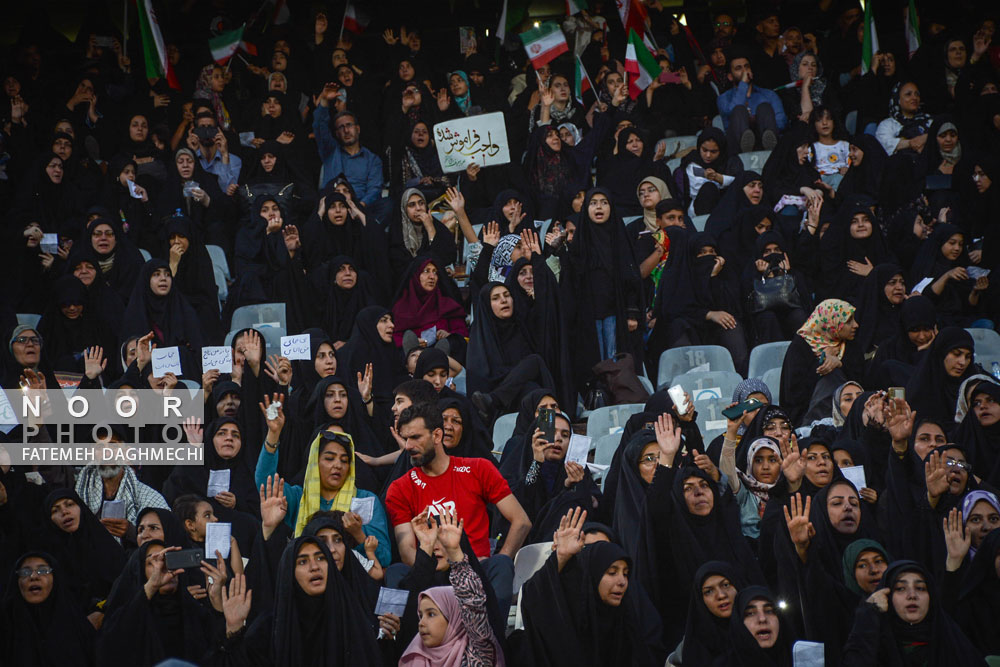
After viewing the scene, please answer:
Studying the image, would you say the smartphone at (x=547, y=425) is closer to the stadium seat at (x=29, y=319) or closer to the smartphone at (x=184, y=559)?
the smartphone at (x=184, y=559)

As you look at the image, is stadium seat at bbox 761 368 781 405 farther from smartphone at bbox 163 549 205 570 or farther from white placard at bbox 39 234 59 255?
white placard at bbox 39 234 59 255

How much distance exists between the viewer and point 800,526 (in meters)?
4.91

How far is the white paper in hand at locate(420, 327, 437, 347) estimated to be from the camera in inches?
317

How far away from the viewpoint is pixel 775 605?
15.3ft

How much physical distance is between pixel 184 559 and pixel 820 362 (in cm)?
390

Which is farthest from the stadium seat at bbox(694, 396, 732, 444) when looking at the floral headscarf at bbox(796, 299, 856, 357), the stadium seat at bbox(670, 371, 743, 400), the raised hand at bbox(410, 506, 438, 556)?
the raised hand at bbox(410, 506, 438, 556)

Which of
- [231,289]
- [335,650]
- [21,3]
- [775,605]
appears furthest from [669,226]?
[21,3]

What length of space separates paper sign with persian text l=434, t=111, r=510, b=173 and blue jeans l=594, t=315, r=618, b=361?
2.07 m

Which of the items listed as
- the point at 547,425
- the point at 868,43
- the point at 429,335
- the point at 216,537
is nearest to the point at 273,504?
the point at 216,537

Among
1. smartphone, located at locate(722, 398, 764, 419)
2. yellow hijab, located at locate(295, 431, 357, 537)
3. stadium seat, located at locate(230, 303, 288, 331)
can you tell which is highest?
stadium seat, located at locate(230, 303, 288, 331)

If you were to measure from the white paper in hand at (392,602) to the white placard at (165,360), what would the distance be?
9.35ft

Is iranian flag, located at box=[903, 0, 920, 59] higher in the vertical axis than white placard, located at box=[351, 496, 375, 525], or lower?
higher

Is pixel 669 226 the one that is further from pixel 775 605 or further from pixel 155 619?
pixel 155 619

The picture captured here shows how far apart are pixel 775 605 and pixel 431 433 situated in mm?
1565
